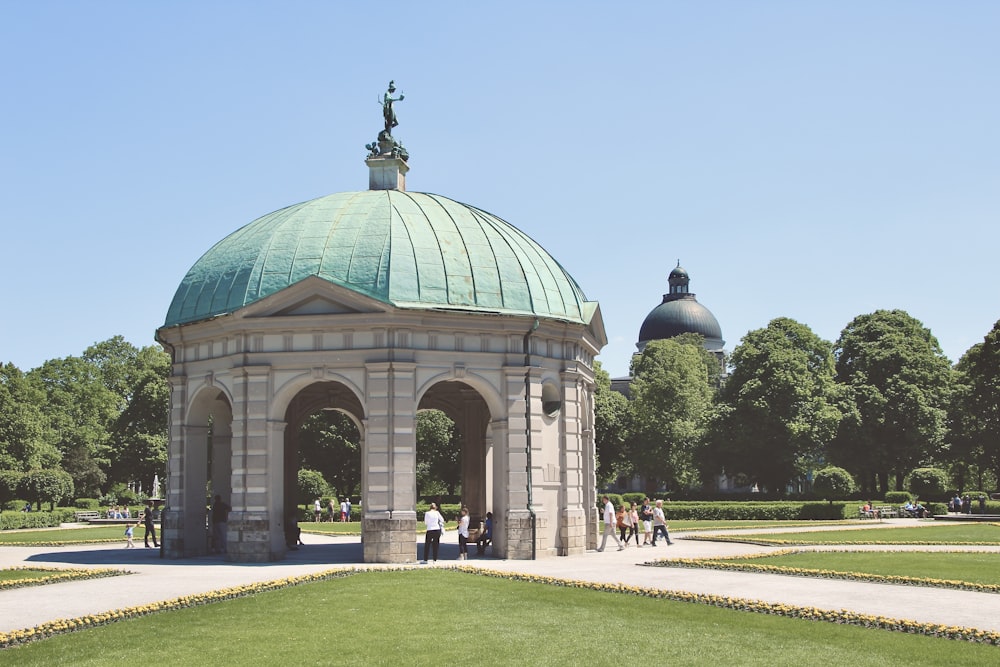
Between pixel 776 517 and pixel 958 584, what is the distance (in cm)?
4243

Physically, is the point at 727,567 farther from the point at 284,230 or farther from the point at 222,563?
the point at 284,230

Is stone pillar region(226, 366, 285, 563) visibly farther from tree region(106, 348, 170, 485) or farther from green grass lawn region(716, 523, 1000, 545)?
tree region(106, 348, 170, 485)

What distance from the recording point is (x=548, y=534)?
117ft

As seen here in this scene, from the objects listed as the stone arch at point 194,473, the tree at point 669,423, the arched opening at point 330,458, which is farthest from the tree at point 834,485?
the stone arch at point 194,473

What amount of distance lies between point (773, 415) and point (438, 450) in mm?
26027

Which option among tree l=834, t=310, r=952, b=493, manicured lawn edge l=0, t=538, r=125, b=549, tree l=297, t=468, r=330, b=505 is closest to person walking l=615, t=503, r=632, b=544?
manicured lawn edge l=0, t=538, r=125, b=549

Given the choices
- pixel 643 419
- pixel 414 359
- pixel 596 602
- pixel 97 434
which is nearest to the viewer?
pixel 596 602

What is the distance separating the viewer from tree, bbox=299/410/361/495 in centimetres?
8088

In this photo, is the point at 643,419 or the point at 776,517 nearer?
the point at 776,517

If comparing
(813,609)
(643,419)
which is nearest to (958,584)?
(813,609)

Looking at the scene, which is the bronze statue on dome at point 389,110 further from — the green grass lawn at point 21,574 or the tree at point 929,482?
the tree at point 929,482

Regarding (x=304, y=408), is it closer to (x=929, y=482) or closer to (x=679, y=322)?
(x=929, y=482)

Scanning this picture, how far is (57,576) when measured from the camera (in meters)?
28.1

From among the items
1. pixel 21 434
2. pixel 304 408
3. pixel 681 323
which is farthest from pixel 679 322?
pixel 304 408
